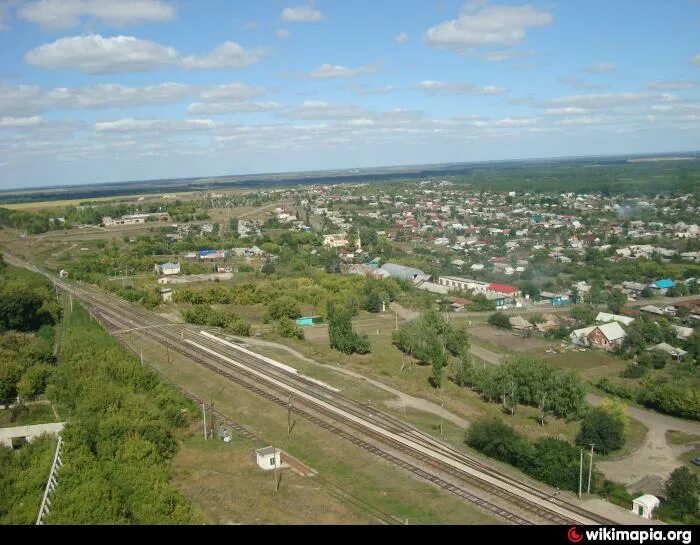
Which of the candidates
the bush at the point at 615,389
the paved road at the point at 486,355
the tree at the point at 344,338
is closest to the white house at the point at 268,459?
the tree at the point at 344,338

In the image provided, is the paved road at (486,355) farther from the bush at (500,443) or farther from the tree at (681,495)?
the tree at (681,495)

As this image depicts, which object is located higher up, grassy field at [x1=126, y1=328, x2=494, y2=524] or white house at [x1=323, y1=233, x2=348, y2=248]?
white house at [x1=323, y1=233, x2=348, y2=248]

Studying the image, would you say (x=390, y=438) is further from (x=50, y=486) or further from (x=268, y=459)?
(x=50, y=486)

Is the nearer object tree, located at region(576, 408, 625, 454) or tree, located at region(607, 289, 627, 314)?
tree, located at region(576, 408, 625, 454)

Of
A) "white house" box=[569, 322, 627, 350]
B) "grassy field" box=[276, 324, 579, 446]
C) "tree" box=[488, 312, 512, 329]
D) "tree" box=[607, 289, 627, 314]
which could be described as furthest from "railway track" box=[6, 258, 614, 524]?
"tree" box=[607, 289, 627, 314]

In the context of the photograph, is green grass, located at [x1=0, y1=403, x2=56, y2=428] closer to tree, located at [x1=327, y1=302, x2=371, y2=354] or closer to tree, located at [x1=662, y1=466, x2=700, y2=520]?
tree, located at [x1=327, y1=302, x2=371, y2=354]
